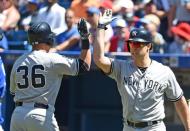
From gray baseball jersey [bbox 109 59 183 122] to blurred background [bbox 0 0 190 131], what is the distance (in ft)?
8.02

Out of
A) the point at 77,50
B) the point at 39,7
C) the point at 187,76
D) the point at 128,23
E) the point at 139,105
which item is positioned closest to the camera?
the point at 139,105

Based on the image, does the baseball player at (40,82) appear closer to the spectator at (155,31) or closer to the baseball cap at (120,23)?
the spectator at (155,31)

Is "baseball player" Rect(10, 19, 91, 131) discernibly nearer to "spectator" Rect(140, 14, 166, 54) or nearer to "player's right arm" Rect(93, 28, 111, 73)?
"player's right arm" Rect(93, 28, 111, 73)

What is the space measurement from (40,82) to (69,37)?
358 cm

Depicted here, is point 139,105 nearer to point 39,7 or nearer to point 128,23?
point 128,23

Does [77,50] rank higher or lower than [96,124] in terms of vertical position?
higher

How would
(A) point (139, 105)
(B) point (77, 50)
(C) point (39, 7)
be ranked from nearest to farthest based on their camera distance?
1. (A) point (139, 105)
2. (B) point (77, 50)
3. (C) point (39, 7)

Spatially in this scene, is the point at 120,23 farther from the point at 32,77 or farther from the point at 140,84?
the point at 140,84

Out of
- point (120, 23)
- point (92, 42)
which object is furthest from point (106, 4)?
point (92, 42)

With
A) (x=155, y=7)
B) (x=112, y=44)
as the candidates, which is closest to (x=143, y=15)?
(x=155, y=7)

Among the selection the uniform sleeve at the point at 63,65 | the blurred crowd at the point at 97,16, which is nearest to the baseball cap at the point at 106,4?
the blurred crowd at the point at 97,16

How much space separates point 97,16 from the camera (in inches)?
396

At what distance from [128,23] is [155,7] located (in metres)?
0.88

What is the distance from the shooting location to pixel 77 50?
9.67 m
